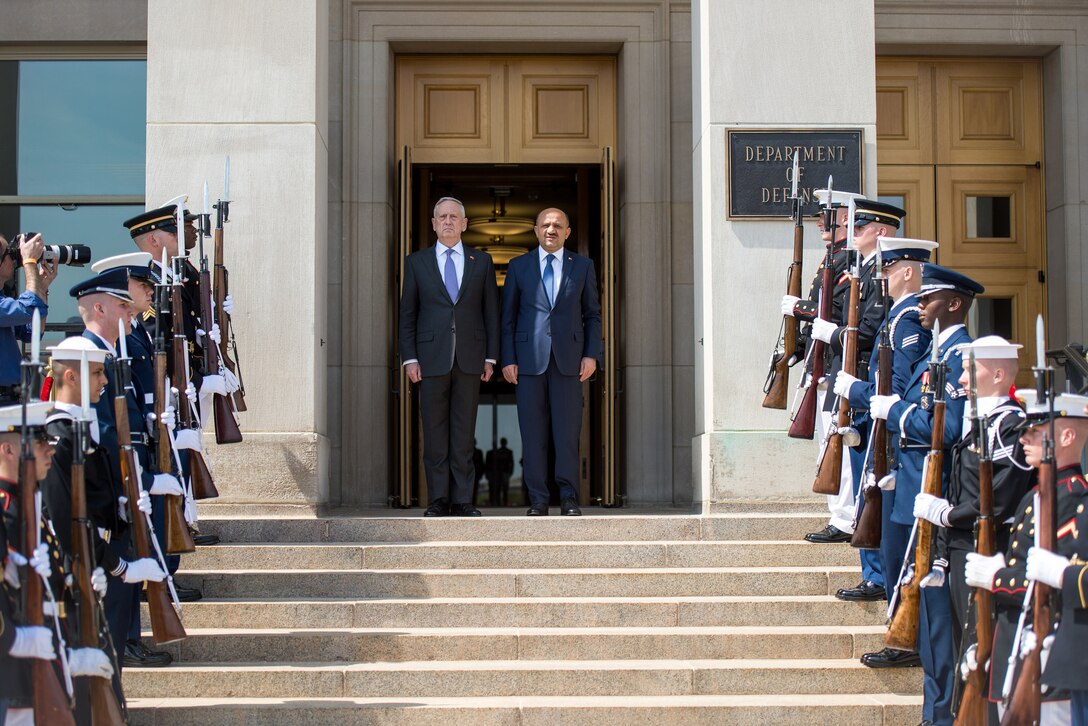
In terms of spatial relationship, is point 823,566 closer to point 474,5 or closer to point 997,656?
point 997,656

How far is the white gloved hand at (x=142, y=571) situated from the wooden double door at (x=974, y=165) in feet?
26.6

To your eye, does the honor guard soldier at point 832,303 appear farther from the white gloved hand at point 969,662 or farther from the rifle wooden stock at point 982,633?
the white gloved hand at point 969,662

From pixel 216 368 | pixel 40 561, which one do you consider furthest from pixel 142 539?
pixel 216 368

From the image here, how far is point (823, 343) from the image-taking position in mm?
8047

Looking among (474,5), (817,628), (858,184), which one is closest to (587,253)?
(474,5)

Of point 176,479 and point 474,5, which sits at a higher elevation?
point 474,5

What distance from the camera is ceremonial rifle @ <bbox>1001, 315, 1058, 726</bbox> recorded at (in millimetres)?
5188

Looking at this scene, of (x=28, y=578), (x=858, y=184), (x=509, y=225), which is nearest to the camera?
(x=28, y=578)

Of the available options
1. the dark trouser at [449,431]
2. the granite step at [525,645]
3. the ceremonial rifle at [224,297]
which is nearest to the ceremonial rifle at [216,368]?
the ceremonial rifle at [224,297]

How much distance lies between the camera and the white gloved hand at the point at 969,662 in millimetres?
5582

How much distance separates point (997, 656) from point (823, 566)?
276cm

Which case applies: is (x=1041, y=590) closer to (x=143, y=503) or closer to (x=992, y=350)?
(x=992, y=350)

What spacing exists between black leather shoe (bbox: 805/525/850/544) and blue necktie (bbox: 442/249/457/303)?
306 cm

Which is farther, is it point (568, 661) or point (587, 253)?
point (587, 253)
